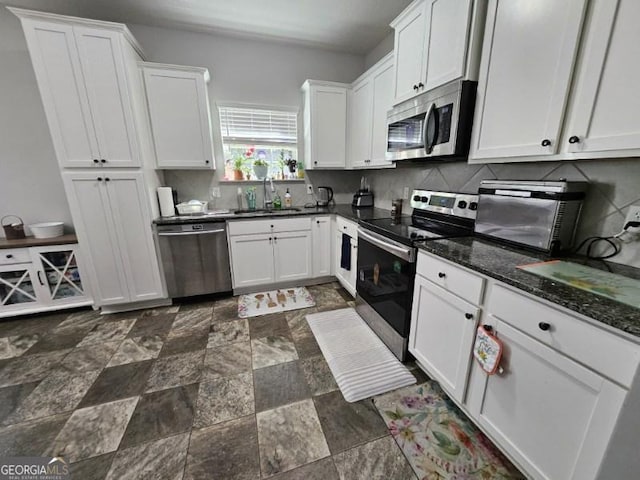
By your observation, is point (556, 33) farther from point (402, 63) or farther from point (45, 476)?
point (45, 476)

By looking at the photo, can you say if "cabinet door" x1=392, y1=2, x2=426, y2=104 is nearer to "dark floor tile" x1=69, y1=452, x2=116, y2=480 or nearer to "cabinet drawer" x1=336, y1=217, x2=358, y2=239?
"cabinet drawer" x1=336, y1=217, x2=358, y2=239

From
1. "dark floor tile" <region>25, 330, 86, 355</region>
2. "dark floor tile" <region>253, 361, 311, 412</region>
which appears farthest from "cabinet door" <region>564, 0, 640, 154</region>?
"dark floor tile" <region>25, 330, 86, 355</region>

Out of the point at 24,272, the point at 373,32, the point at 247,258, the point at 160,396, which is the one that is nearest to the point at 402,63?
the point at 373,32

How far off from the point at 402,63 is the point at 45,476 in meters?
3.30

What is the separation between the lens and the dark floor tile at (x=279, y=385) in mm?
1535

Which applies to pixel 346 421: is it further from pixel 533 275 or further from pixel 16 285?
pixel 16 285

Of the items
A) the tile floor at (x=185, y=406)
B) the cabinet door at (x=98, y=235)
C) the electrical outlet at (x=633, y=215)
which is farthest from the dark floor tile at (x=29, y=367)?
the electrical outlet at (x=633, y=215)

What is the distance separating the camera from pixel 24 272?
234 cm

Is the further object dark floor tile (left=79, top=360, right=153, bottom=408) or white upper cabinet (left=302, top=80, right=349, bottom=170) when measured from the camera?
white upper cabinet (left=302, top=80, right=349, bottom=170)

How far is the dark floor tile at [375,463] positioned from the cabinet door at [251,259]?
6.30 feet

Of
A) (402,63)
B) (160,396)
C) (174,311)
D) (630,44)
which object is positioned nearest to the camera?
(630,44)

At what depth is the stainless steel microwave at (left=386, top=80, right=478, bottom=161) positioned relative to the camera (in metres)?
1.54

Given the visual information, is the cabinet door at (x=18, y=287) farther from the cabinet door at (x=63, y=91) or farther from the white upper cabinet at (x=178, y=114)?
the white upper cabinet at (x=178, y=114)

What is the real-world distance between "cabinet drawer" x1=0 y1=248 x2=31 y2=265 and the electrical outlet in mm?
4287
